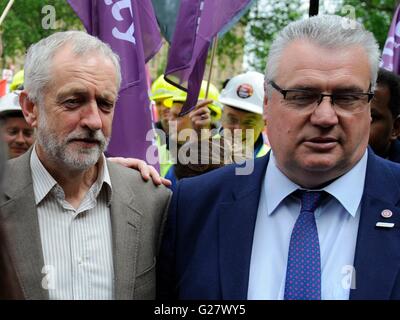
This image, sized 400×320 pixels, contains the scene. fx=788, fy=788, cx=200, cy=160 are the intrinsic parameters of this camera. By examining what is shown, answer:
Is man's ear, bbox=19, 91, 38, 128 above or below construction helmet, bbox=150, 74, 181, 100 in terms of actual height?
above

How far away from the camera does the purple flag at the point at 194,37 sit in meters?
Result: 5.43

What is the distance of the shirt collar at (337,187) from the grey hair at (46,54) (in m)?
0.85

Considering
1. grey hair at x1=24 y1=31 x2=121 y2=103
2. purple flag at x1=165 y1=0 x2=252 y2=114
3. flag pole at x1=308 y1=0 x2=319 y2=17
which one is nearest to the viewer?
grey hair at x1=24 y1=31 x2=121 y2=103

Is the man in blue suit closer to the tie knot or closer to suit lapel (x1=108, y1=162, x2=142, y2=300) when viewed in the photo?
the tie knot

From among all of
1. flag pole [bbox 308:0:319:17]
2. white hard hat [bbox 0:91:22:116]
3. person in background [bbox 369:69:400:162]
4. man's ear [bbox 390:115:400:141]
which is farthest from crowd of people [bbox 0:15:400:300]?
white hard hat [bbox 0:91:22:116]

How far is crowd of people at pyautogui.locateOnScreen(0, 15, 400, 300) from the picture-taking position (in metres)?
2.90

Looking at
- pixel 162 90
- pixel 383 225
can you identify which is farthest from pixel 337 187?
pixel 162 90

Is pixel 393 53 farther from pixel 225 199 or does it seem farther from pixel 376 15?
pixel 376 15

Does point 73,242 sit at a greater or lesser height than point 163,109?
greater

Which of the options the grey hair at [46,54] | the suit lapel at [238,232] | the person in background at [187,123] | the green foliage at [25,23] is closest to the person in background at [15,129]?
the person in background at [187,123]

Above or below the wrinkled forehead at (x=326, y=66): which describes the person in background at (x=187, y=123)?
below

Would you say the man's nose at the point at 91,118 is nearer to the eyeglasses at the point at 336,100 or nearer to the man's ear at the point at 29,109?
the man's ear at the point at 29,109

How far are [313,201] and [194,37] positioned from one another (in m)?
2.81

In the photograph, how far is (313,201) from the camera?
9.77ft
